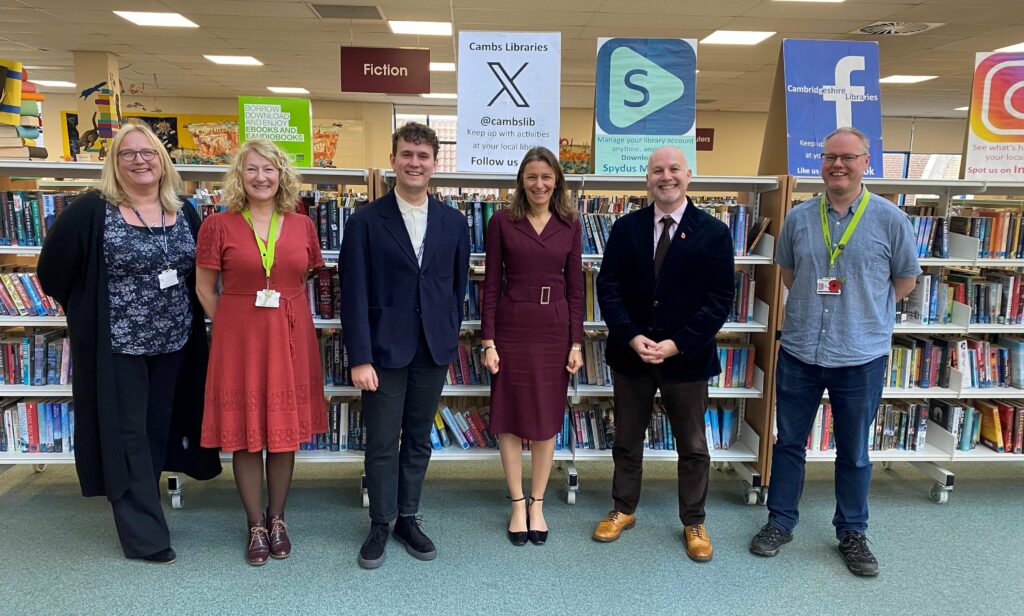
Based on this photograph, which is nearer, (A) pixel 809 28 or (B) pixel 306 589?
(B) pixel 306 589

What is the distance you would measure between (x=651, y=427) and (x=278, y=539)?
193 cm

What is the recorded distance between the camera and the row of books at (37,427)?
311cm

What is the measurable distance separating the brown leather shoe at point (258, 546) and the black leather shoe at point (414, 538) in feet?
1.80

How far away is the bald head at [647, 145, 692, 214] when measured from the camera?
2535 millimetres

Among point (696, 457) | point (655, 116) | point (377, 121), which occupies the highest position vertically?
point (377, 121)

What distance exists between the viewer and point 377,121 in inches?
528

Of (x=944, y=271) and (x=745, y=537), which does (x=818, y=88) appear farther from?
(x=745, y=537)

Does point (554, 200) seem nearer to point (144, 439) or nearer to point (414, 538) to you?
point (414, 538)

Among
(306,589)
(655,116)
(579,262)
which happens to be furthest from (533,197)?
(306,589)

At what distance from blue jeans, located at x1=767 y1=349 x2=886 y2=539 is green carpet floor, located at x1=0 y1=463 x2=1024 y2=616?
20cm

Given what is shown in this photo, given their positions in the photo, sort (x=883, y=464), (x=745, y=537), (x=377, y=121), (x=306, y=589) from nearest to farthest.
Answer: (x=306, y=589) → (x=745, y=537) → (x=883, y=464) → (x=377, y=121)

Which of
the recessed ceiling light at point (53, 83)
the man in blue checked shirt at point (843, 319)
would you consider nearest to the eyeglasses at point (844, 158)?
the man in blue checked shirt at point (843, 319)

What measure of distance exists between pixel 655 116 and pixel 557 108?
1.69 ft

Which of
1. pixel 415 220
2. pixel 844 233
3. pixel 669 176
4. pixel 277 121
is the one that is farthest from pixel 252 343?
pixel 844 233
